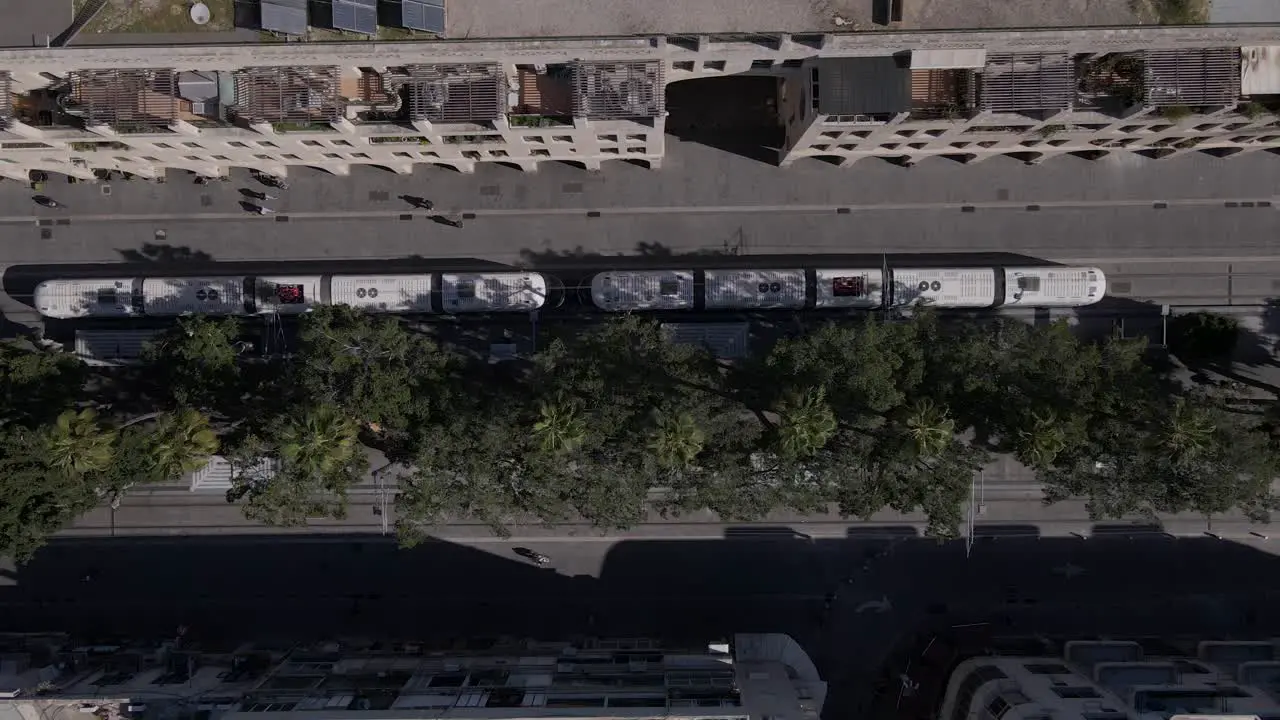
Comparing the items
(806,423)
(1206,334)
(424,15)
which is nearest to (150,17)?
(424,15)

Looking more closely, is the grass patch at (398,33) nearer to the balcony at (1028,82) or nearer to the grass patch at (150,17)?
the grass patch at (150,17)

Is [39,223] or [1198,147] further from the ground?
[1198,147]

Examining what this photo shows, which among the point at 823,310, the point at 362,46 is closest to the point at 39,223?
the point at 362,46

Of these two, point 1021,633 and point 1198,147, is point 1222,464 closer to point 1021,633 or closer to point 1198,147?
point 1021,633

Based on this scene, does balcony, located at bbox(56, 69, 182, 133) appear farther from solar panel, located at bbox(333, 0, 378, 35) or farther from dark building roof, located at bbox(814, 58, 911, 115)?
dark building roof, located at bbox(814, 58, 911, 115)

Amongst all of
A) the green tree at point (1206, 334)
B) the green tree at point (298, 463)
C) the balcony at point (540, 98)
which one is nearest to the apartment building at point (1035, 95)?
the green tree at point (1206, 334)

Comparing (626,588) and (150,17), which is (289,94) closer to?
(150,17)
